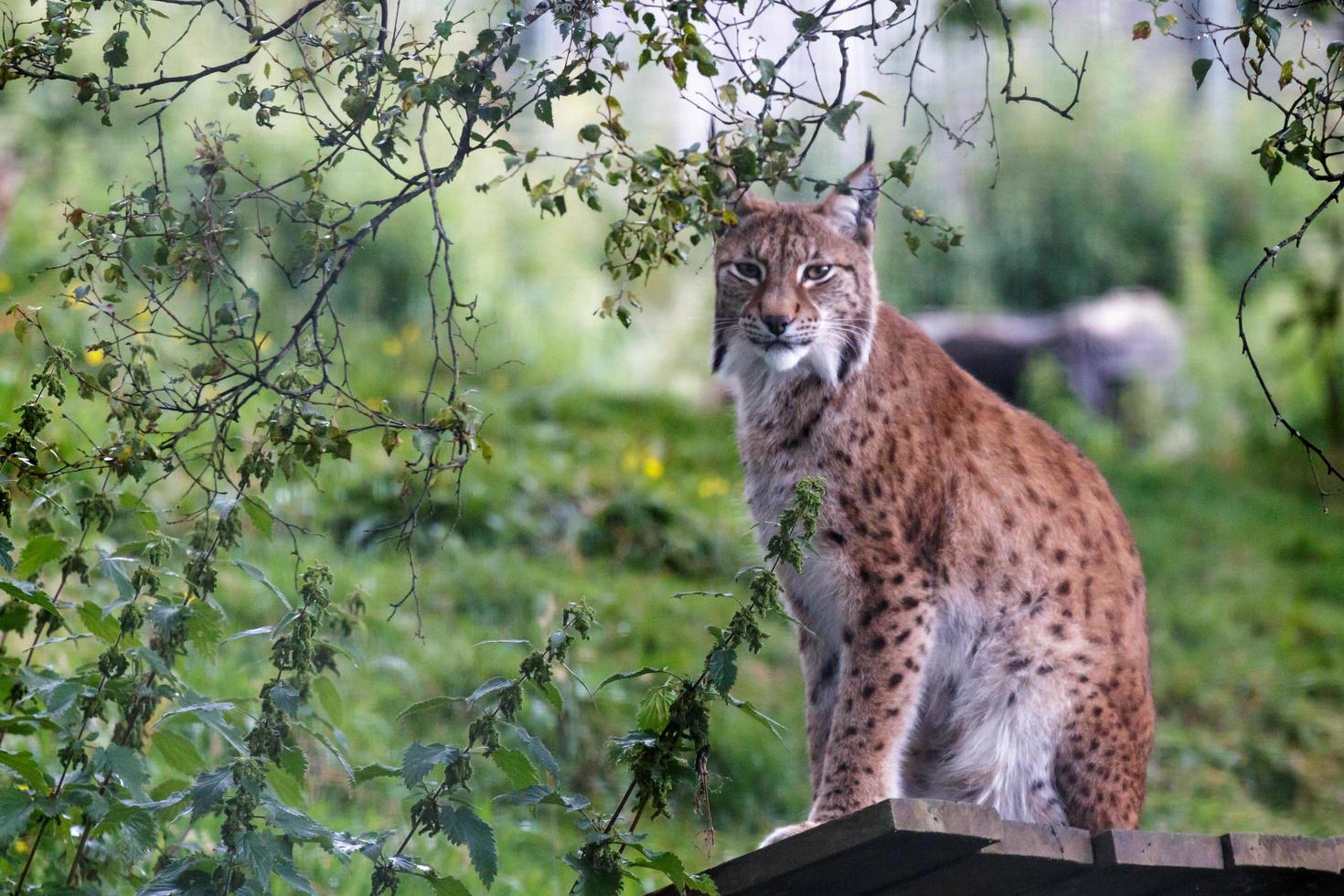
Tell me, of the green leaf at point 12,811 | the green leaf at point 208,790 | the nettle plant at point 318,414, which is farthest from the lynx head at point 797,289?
the green leaf at point 12,811

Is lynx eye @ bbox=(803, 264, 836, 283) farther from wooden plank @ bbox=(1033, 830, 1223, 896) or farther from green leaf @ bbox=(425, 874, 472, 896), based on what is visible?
green leaf @ bbox=(425, 874, 472, 896)

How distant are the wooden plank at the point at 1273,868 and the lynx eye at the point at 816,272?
1.86 m

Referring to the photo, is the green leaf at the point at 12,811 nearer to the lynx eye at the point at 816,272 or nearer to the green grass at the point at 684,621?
the green grass at the point at 684,621

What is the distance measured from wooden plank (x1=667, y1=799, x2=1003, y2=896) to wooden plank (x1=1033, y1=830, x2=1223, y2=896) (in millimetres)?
312

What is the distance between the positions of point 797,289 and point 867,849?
189 centimetres

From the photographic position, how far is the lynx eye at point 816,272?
4344 millimetres

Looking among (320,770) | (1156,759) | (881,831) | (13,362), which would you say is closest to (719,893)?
(881,831)

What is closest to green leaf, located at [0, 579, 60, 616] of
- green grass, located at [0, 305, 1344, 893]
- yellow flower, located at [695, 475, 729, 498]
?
green grass, located at [0, 305, 1344, 893]

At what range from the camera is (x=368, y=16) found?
3113 mm

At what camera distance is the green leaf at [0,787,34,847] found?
9.01 ft

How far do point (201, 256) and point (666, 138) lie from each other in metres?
8.67

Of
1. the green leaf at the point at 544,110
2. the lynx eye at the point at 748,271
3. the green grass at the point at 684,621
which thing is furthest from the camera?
the green grass at the point at 684,621

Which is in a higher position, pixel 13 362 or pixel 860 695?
pixel 13 362

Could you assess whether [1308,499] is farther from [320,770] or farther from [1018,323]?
[320,770]
